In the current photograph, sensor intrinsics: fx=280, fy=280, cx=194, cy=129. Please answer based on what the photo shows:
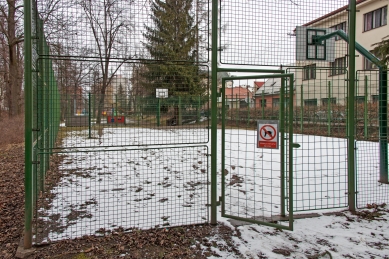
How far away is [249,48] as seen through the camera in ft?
12.5

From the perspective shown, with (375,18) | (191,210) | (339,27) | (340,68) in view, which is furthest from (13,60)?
(375,18)

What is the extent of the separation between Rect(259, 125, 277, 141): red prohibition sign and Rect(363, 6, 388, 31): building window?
20.4 m

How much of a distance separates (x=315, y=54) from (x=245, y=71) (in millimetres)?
1306

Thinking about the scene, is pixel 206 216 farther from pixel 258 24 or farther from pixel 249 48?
pixel 258 24

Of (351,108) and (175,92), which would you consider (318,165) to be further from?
(175,92)

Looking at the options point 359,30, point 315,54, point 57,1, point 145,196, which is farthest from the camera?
point 359,30

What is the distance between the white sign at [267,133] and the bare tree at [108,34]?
72.2 inches

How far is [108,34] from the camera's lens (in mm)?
3328

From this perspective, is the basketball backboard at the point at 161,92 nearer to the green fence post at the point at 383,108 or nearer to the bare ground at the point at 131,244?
the bare ground at the point at 131,244

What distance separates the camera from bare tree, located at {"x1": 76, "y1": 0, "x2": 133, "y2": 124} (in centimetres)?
329

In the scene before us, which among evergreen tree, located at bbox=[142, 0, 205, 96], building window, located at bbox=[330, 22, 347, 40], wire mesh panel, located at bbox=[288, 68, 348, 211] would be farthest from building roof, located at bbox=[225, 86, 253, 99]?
building window, located at bbox=[330, 22, 347, 40]

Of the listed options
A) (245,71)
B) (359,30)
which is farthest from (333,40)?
(359,30)

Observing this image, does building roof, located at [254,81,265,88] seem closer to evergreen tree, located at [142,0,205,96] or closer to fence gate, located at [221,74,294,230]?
fence gate, located at [221,74,294,230]

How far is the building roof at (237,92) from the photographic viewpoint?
3.62 metres
